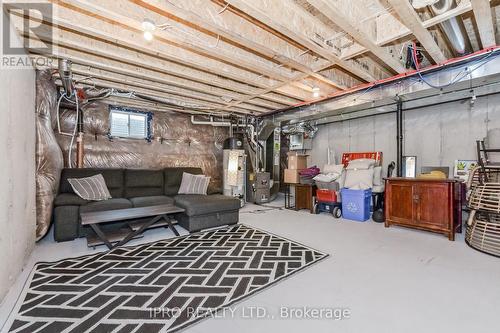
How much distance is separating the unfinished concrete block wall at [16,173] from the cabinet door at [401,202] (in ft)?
15.5

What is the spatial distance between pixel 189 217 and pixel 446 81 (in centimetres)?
423

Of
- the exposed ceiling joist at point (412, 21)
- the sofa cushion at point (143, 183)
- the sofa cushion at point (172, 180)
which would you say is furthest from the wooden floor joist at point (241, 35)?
the sofa cushion at point (172, 180)

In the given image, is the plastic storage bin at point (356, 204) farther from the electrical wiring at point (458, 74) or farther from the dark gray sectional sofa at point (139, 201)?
the dark gray sectional sofa at point (139, 201)

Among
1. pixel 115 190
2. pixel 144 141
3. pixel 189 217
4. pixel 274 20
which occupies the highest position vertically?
pixel 274 20

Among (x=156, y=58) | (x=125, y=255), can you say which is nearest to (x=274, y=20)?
(x=156, y=58)

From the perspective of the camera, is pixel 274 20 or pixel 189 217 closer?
pixel 274 20

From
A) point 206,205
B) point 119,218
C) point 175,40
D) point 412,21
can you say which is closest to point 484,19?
point 412,21

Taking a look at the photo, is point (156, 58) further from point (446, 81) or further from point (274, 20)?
point (446, 81)

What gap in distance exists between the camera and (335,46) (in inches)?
108

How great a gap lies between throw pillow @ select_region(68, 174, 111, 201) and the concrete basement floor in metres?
0.70

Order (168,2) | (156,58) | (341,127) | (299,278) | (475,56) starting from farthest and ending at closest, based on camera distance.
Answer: (341,127)
(156,58)
(475,56)
(299,278)
(168,2)

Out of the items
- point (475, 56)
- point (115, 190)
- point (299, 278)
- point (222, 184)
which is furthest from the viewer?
point (222, 184)

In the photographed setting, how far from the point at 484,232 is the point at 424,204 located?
70 cm

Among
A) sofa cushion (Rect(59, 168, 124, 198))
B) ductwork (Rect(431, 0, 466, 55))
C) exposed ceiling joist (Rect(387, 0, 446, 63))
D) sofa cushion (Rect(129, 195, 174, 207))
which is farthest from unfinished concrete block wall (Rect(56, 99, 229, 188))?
ductwork (Rect(431, 0, 466, 55))
